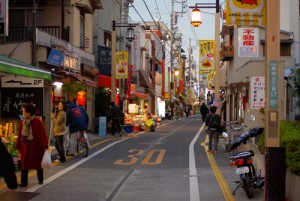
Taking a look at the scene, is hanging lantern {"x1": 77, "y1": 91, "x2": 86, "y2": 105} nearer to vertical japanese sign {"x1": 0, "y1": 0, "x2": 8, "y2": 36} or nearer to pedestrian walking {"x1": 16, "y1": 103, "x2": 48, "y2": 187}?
vertical japanese sign {"x1": 0, "y1": 0, "x2": 8, "y2": 36}

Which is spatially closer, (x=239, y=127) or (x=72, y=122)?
(x=72, y=122)

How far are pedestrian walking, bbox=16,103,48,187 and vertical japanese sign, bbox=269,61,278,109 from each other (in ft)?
16.5

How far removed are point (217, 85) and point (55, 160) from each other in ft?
41.6

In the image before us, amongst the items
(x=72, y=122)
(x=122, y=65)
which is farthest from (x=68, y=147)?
(x=122, y=65)

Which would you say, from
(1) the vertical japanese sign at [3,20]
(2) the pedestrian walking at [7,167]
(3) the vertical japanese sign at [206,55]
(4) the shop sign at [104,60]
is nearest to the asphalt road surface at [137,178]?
(2) the pedestrian walking at [7,167]

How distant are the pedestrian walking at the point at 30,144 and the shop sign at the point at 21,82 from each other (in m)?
6.85

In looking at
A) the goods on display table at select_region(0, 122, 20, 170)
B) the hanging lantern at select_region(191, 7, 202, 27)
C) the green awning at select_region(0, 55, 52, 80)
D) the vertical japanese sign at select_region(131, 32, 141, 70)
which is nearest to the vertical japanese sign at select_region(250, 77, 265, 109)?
the green awning at select_region(0, 55, 52, 80)

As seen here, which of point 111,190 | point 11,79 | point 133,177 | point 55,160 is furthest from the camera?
point 11,79

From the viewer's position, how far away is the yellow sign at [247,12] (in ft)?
28.1

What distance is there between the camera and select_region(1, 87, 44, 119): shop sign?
17734 millimetres

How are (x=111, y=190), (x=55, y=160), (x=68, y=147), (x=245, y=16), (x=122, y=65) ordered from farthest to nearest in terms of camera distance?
(x=122, y=65) < (x=68, y=147) < (x=55, y=160) < (x=111, y=190) < (x=245, y=16)

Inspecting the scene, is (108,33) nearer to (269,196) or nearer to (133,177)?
(133,177)

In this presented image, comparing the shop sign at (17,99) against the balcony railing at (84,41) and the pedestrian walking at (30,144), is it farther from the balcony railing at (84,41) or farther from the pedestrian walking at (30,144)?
the balcony railing at (84,41)

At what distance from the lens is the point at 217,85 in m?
26.3
